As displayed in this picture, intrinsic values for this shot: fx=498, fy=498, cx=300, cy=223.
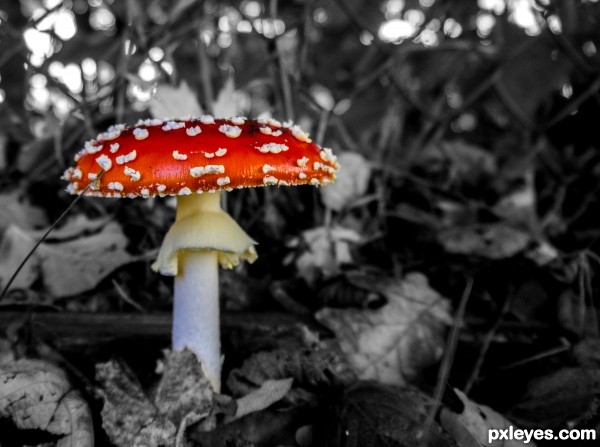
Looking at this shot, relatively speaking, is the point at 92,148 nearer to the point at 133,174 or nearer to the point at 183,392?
the point at 133,174

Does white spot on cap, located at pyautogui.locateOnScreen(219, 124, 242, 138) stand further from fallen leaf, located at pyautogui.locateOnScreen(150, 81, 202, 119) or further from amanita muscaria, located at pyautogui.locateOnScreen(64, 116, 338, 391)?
fallen leaf, located at pyautogui.locateOnScreen(150, 81, 202, 119)

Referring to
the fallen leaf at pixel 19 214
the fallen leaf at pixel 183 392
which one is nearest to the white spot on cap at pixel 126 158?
the fallen leaf at pixel 183 392

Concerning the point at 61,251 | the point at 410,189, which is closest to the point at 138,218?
the point at 61,251

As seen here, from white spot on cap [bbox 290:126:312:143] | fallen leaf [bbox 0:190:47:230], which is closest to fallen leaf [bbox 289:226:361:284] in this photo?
white spot on cap [bbox 290:126:312:143]

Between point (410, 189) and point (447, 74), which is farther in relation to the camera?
point (447, 74)

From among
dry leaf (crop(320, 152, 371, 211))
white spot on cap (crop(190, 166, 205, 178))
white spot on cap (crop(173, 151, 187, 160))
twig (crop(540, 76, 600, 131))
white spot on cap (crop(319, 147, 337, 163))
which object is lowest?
white spot on cap (crop(190, 166, 205, 178))

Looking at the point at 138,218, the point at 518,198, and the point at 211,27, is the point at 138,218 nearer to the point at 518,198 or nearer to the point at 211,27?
the point at 211,27

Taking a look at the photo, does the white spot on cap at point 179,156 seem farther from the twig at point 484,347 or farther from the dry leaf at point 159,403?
the twig at point 484,347
